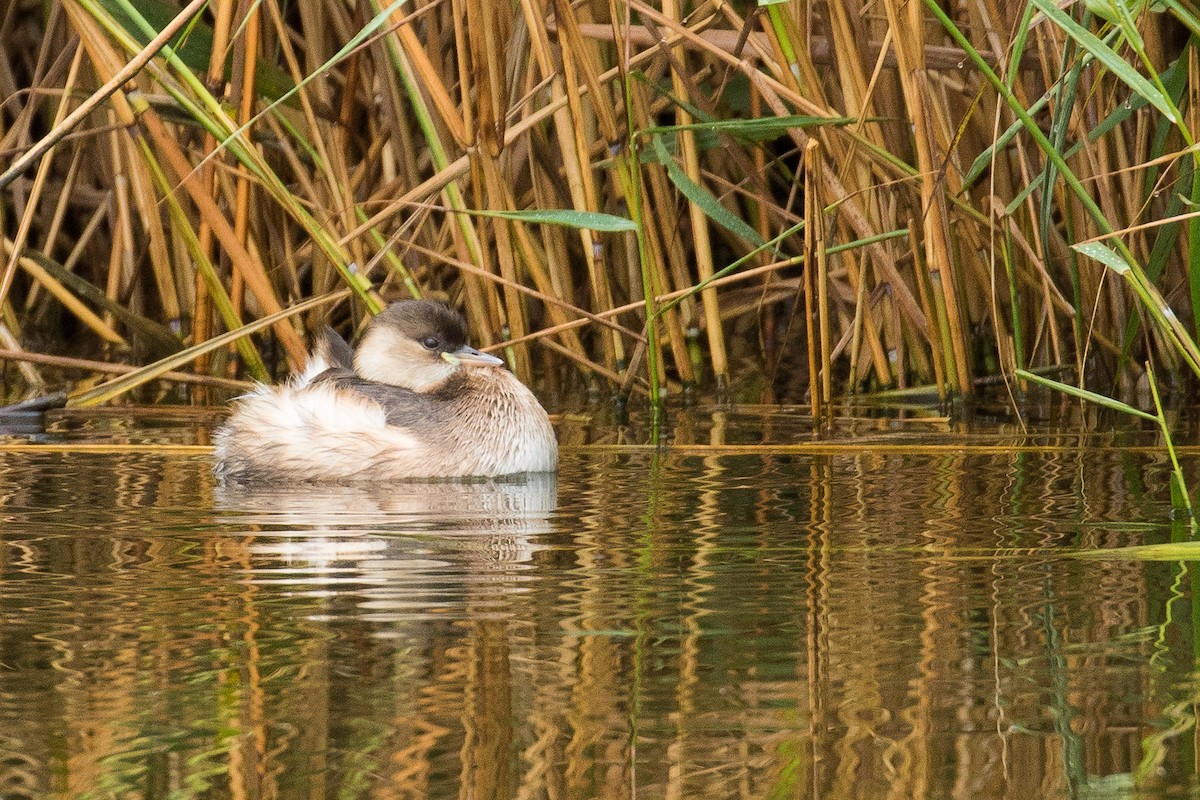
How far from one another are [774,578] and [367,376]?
242cm

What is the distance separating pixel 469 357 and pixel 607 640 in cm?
258

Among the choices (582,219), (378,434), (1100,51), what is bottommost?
(378,434)

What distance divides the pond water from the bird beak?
0.79 metres

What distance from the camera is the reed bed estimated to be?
16.0 feet

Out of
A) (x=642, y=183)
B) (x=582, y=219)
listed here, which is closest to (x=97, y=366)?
(x=642, y=183)

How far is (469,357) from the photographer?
5137mm

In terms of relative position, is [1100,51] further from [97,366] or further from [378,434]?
[97,366]

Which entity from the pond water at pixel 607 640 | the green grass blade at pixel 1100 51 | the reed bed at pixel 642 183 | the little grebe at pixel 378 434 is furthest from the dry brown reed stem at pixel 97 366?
the green grass blade at pixel 1100 51

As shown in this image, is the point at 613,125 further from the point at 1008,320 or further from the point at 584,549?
the point at 584,549

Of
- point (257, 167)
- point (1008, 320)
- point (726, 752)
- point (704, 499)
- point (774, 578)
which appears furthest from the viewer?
point (1008, 320)

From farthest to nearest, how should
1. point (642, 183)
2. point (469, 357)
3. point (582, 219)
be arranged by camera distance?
point (642, 183) → point (469, 357) → point (582, 219)

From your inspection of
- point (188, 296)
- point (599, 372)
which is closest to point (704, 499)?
point (599, 372)

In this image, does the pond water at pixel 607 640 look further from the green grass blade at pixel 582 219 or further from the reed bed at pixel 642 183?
the reed bed at pixel 642 183

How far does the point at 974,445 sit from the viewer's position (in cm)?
477
